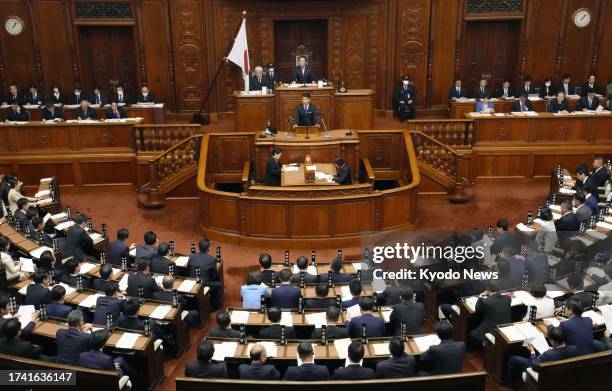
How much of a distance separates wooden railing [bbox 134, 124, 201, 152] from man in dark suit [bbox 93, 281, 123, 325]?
705 cm

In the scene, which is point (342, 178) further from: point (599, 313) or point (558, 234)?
point (599, 313)

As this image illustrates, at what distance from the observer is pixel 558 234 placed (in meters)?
10.0

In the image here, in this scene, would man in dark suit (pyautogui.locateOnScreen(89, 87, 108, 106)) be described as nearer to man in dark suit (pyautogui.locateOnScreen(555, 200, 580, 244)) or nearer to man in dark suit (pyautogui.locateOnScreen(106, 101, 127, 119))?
Result: man in dark suit (pyautogui.locateOnScreen(106, 101, 127, 119))

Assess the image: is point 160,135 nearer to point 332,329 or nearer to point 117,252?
point 117,252

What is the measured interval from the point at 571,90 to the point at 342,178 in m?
8.44

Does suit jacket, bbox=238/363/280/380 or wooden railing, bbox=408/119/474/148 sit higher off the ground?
wooden railing, bbox=408/119/474/148

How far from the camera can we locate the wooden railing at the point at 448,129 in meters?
14.2

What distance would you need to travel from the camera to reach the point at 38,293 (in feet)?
25.6

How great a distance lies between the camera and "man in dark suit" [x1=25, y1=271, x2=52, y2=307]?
7793 mm

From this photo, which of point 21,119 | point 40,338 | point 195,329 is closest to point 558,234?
point 195,329

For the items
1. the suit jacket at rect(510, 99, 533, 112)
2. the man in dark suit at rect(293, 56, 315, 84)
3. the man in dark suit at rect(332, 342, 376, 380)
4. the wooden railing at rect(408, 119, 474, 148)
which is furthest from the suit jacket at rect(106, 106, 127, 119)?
the man in dark suit at rect(332, 342, 376, 380)

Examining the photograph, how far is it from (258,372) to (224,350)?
0.81 m

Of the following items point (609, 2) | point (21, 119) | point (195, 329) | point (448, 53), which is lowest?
point (195, 329)

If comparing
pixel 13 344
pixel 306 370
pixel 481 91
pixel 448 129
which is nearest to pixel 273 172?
pixel 448 129
